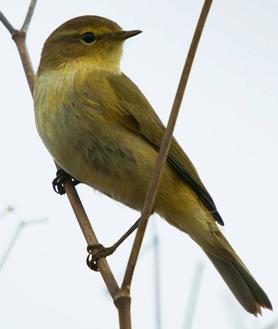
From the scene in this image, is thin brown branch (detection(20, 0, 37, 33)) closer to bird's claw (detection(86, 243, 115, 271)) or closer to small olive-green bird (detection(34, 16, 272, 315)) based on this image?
small olive-green bird (detection(34, 16, 272, 315))

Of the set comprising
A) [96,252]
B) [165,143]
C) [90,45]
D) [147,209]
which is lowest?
[96,252]

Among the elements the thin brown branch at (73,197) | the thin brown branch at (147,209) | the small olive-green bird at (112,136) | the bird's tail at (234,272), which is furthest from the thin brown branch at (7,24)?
the bird's tail at (234,272)

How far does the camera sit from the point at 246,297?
14.4 ft

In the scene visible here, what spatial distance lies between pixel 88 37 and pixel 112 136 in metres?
0.91

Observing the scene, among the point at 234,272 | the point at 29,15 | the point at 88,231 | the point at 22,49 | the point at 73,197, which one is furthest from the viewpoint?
the point at 234,272

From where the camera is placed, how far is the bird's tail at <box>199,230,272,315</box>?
4410 millimetres

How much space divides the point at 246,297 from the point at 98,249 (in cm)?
121

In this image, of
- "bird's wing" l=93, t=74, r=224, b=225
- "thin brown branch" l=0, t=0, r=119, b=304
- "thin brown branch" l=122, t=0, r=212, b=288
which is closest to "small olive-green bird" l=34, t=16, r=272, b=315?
"bird's wing" l=93, t=74, r=224, b=225

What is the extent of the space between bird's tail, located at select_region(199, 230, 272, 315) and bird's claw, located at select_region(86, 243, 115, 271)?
1.03 m

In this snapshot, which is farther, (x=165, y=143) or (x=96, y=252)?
(x=96, y=252)

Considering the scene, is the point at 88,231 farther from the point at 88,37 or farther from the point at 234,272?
the point at 88,37

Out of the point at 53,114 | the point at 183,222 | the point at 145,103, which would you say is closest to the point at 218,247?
the point at 183,222

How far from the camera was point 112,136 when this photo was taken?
13.8 ft

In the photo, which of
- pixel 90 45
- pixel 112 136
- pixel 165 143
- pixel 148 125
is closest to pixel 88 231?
pixel 165 143
